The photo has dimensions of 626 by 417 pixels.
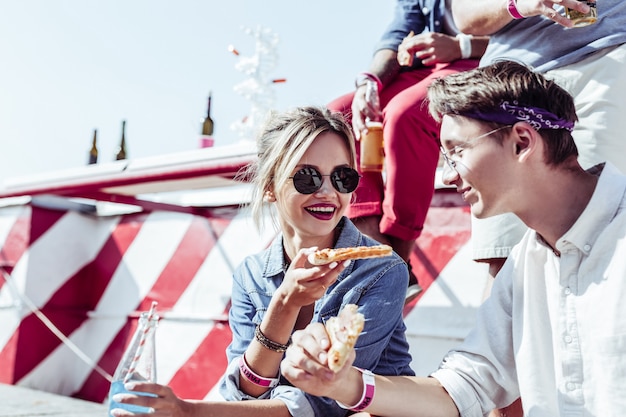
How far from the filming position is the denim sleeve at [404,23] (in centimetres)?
269

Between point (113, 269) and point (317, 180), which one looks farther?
point (113, 269)

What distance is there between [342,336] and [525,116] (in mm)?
673

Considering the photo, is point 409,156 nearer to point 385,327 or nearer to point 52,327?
point 385,327

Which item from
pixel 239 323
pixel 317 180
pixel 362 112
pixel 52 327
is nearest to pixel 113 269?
pixel 52 327

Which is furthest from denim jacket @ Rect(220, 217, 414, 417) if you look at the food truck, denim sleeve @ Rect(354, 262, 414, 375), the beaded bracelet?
the food truck

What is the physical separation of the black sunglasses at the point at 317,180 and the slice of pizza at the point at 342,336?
757 millimetres

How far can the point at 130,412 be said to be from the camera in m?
1.47

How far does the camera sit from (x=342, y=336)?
4.24 feet

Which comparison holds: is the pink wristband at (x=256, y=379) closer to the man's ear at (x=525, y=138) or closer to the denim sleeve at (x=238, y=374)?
the denim sleeve at (x=238, y=374)

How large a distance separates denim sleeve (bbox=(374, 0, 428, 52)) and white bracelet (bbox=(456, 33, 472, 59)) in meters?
0.23

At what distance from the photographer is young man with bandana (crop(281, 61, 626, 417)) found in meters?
1.46

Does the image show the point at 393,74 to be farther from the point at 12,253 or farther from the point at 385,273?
the point at 12,253

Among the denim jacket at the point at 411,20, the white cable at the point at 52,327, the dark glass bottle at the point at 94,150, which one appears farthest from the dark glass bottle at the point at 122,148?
the denim jacket at the point at 411,20

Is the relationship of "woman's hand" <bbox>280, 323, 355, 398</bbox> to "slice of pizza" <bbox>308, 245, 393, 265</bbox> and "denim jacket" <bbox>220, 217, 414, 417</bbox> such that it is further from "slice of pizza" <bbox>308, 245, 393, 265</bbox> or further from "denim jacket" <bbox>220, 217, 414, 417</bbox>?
"denim jacket" <bbox>220, 217, 414, 417</bbox>
